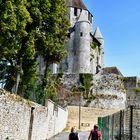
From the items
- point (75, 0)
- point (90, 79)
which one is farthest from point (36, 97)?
point (75, 0)

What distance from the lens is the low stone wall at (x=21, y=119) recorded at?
1675 cm

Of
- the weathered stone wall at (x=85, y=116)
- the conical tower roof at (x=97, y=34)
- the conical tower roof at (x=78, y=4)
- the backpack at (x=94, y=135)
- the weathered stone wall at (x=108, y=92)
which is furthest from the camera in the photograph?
the conical tower roof at (x=97, y=34)

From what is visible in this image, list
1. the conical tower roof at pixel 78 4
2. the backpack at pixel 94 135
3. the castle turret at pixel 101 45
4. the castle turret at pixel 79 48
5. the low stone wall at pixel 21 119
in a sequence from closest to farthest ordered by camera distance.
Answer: the low stone wall at pixel 21 119, the backpack at pixel 94 135, the castle turret at pixel 79 48, the conical tower roof at pixel 78 4, the castle turret at pixel 101 45

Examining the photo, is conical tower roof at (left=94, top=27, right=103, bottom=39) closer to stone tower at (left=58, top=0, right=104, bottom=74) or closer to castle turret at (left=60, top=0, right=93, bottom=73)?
stone tower at (left=58, top=0, right=104, bottom=74)

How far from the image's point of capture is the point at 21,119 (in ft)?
→ 66.0

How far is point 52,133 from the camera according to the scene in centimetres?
3306

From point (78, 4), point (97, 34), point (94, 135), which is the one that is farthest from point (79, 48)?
point (94, 135)

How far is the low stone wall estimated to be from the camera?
659 inches

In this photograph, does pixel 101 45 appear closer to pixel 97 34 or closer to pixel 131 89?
pixel 97 34

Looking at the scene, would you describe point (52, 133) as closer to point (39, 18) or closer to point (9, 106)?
point (39, 18)

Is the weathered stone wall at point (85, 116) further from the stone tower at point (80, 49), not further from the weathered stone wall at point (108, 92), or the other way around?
the stone tower at point (80, 49)

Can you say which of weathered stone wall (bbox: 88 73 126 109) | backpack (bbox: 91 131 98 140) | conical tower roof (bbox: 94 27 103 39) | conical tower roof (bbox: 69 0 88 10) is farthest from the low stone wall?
conical tower roof (bbox: 94 27 103 39)

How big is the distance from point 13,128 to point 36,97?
11499mm

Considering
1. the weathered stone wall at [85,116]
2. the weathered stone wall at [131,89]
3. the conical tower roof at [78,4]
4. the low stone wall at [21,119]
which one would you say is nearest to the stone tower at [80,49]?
the conical tower roof at [78,4]
